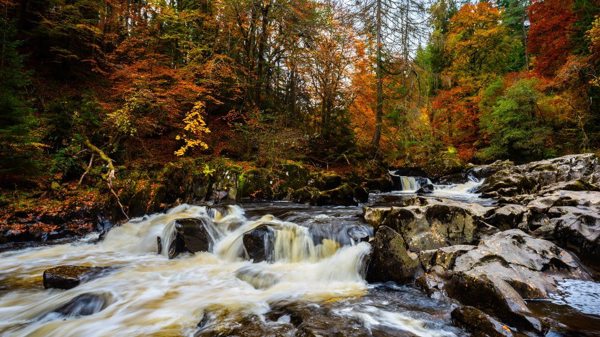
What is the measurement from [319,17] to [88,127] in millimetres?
10956

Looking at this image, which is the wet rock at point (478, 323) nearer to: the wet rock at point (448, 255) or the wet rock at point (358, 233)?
the wet rock at point (448, 255)

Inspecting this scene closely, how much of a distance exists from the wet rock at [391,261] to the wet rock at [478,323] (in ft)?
4.80

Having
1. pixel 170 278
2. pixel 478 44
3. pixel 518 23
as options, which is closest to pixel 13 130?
pixel 170 278

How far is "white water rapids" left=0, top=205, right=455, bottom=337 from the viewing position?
161 inches

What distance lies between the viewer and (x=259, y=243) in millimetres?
6660

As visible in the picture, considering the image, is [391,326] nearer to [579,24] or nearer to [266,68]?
[266,68]

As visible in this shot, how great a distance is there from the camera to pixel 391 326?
385 cm

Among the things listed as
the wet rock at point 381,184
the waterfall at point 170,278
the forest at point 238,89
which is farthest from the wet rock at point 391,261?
the wet rock at point 381,184

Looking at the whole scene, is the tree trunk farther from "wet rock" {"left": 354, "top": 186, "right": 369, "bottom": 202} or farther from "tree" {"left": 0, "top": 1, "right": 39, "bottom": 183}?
"tree" {"left": 0, "top": 1, "right": 39, "bottom": 183}

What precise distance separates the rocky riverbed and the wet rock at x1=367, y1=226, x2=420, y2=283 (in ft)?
0.06

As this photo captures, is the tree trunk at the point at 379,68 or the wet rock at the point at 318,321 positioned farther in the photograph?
the tree trunk at the point at 379,68

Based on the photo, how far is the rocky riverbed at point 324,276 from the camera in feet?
12.9

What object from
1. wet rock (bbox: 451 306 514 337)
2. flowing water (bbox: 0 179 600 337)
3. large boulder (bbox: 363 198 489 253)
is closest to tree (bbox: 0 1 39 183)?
flowing water (bbox: 0 179 600 337)

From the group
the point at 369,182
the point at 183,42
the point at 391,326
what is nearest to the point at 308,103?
the point at 369,182
